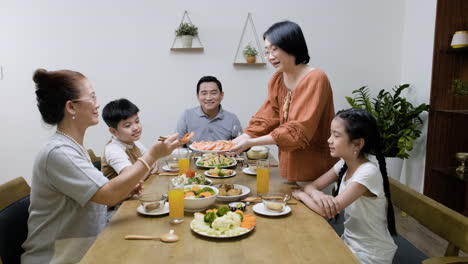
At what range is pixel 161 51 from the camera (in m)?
3.94

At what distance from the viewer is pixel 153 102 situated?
157 inches

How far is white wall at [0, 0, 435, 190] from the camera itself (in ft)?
12.7

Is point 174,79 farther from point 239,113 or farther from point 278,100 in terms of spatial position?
point 278,100

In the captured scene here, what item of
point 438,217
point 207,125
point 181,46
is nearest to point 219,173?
point 438,217

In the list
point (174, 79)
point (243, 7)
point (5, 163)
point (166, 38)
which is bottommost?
point (5, 163)

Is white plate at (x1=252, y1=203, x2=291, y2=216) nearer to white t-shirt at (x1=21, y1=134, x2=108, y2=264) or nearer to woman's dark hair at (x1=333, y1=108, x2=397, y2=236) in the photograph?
woman's dark hair at (x1=333, y1=108, x2=397, y2=236)

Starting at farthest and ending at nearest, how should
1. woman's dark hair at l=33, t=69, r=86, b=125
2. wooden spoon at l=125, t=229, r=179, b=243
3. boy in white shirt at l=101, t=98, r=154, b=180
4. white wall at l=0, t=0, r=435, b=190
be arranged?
white wall at l=0, t=0, r=435, b=190, boy in white shirt at l=101, t=98, r=154, b=180, woman's dark hair at l=33, t=69, r=86, b=125, wooden spoon at l=125, t=229, r=179, b=243

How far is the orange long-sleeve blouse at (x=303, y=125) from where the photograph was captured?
1.76 metres

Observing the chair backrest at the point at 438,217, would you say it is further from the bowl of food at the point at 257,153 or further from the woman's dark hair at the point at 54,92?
the woman's dark hair at the point at 54,92

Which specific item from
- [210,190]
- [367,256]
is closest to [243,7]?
[210,190]

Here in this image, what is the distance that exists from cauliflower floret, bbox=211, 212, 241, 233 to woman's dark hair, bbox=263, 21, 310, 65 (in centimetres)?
91

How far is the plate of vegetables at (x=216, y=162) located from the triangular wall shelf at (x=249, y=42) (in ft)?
5.73

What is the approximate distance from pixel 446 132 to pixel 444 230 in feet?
7.72

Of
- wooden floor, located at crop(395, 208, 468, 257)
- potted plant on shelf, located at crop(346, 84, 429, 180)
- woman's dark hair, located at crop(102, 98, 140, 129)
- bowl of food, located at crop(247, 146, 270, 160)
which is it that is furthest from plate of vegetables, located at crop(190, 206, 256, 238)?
potted plant on shelf, located at crop(346, 84, 429, 180)
